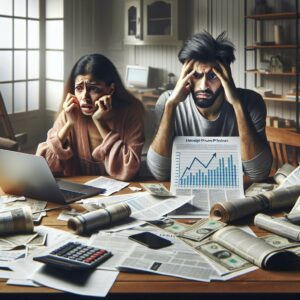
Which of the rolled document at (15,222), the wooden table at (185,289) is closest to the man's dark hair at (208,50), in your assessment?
the rolled document at (15,222)

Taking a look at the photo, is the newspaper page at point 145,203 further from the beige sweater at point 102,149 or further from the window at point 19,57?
the window at point 19,57

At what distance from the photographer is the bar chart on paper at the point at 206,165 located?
201 centimetres

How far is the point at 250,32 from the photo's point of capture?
198 inches

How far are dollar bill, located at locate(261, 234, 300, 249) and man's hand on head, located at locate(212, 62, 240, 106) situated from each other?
0.82 m

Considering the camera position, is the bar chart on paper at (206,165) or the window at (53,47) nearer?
the bar chart on paper at (206,165)

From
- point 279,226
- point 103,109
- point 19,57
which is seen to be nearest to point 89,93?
point 103,109

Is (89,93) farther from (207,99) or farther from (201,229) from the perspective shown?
(201,229)

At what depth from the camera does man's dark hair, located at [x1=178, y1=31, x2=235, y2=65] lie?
2172mm

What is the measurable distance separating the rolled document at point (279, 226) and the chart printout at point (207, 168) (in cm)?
33

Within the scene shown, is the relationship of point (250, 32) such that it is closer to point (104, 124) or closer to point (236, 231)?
point (104, 124)

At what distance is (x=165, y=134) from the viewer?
2.17 meters

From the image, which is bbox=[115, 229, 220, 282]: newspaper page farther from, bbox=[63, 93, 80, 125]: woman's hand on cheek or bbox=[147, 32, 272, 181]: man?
bbox=[63, 93, 80, 125]: woman's hand on cheek

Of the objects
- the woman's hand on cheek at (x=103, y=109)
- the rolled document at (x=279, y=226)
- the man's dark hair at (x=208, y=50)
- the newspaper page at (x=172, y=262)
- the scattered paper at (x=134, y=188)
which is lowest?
the newspaper page at (x=172, y=262)

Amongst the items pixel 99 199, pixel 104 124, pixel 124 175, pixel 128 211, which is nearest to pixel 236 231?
pixel 128 211
